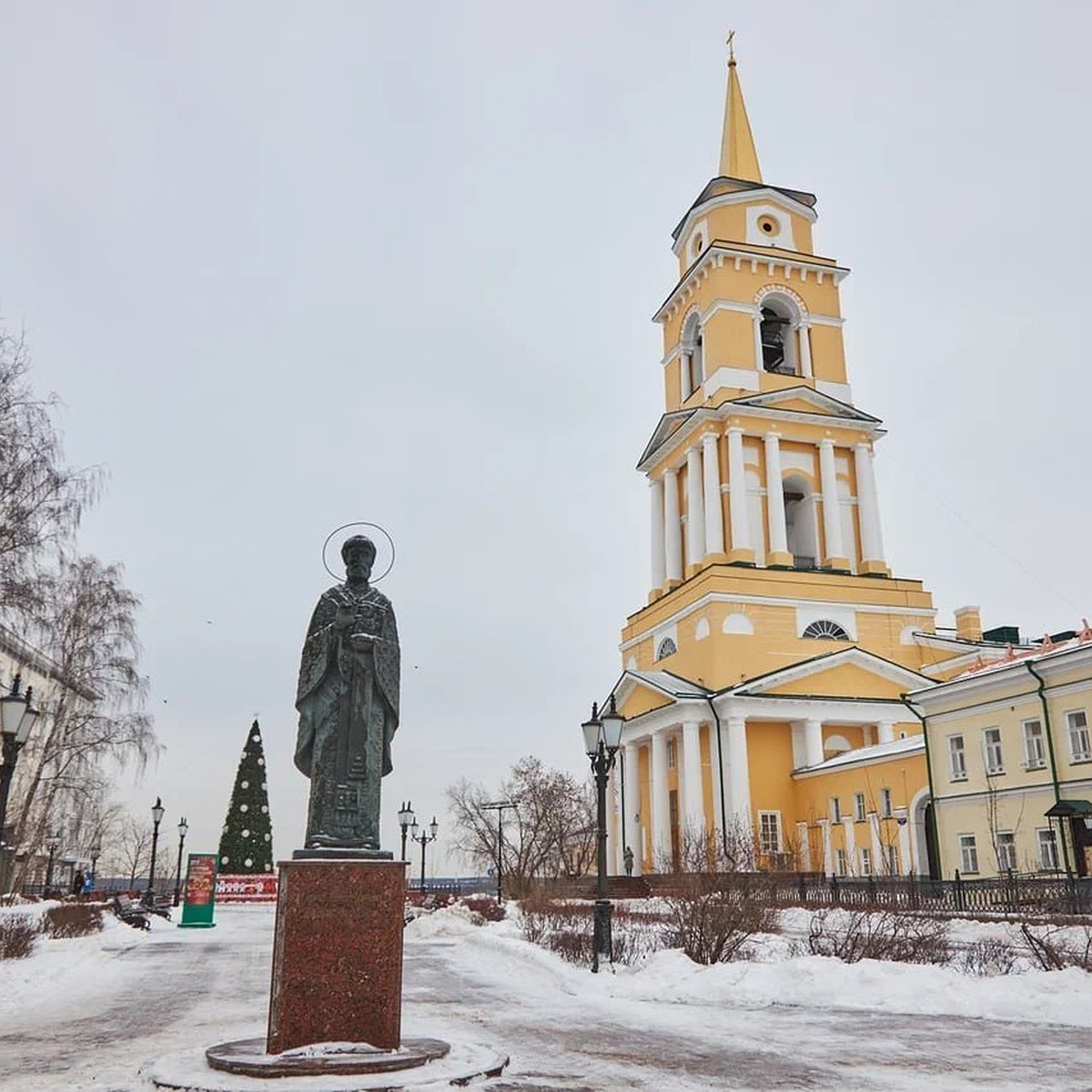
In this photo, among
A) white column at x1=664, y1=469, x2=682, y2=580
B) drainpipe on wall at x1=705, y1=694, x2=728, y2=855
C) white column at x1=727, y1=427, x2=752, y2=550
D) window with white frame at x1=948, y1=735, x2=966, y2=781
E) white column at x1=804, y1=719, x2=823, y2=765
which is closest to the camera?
window with white frame at x1=948, y1=735, x2=966, y2=781

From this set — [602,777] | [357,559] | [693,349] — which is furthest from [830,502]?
[357,559]

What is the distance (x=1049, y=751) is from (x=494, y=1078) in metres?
23.0

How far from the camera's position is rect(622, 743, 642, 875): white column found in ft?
159

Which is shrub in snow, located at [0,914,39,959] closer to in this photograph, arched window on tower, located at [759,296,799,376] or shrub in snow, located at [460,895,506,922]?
shrub in snow, located at [460,895,506,922]

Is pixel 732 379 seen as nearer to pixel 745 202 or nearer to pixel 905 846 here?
pixel 745 202

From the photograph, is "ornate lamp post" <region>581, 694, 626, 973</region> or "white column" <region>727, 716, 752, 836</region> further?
"white column" <region>727, 716, 752, 836</region>

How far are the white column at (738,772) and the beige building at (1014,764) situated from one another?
9584mm

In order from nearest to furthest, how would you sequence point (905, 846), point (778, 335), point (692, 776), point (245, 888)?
point (905, 846) < point (692, 776) < point (245, 888) < point (778, 335)

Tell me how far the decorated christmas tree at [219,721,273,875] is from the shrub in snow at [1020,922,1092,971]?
147ft

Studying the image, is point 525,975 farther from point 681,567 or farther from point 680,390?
point 680,390

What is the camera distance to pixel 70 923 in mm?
23266

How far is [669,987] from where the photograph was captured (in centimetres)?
1352

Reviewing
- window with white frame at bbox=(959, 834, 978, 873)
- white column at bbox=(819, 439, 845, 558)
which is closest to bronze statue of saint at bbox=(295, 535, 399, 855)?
window with white frame at bbox=(959, 834, 978, 873)

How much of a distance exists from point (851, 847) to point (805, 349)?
2657cm
